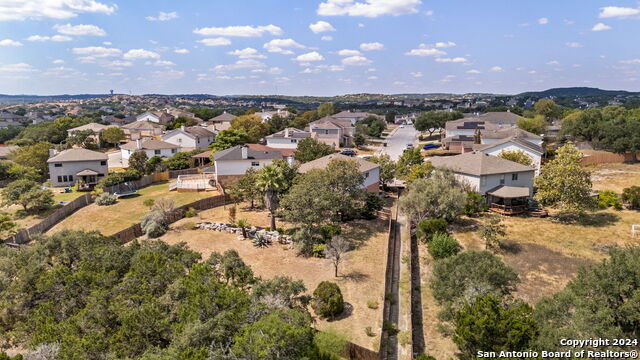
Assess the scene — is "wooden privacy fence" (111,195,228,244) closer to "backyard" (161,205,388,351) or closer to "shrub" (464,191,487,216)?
"backyard" (161,205,388,351)

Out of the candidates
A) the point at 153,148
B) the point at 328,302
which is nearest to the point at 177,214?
the point at 328,302

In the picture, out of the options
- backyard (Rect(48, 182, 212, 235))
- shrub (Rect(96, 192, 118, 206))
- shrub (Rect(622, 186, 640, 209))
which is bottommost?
backyard (Rect(48, 182, 212, 235))

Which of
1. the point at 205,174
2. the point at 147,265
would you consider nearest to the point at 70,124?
the point at 205,174

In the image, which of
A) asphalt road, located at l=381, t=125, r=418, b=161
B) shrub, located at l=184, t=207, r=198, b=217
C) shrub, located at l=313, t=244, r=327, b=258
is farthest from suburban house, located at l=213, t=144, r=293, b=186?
asphalt road, located at l=381, t=125, r=418, b=161

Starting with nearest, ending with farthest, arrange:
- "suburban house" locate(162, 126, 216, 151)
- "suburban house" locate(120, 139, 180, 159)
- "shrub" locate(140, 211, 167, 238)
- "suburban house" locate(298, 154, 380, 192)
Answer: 1. "shrub" locate(140, 211, 167, 238)
2. "suburban house" locate(298, 154, 380, 192)
3. "suburban house" locate(120, 139, 180, 159)
4. "suburban house" locate(162, 126, 216, 151)

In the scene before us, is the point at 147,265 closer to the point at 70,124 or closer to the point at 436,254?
the point at 436,254

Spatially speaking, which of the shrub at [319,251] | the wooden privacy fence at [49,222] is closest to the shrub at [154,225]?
the wooden privacy fence at [49,222]
